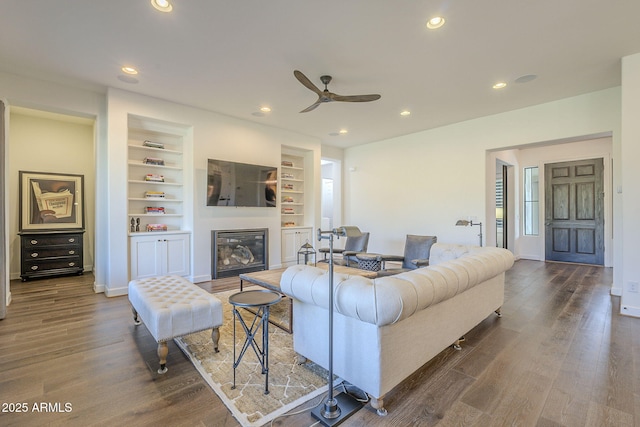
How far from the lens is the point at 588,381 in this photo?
2.06 meters

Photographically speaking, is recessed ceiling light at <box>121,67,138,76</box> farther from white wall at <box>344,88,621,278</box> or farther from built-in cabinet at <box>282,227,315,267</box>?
white wall at <box>344,88,621,278</box>

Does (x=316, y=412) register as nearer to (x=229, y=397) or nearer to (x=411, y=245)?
(x=229, y=397)

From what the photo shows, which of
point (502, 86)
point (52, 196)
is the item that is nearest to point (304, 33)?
point (502, 86)

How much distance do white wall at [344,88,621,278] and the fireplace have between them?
285 centimetres

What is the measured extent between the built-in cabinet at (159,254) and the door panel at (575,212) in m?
8.02

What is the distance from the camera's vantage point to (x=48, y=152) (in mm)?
5410

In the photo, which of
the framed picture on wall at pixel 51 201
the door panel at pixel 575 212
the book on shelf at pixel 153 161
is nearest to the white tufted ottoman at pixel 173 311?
the book on shelf at pixel 153 161

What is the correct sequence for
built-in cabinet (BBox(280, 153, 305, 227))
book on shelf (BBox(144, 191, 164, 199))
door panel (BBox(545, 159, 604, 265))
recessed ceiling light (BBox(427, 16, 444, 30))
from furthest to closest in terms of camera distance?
built-in cabinet (BBox(280, 153, 305, 227)), door panel (BBox(545, 159, 604, 265)), book on shelf (BBox(144, 191, 164, 199)), recessed ceiling light (BBox(427, 16, 444, 30))

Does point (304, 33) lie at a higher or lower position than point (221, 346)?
higher

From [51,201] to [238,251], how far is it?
352 cm

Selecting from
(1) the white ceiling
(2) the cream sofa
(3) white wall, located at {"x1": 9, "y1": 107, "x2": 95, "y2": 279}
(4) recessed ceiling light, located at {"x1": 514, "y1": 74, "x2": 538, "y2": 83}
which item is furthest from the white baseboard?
(3) white wall, located at {"x1": 9, "y1": 107, "x2": 95, "y2": 279}

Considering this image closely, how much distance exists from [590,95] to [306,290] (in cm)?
514

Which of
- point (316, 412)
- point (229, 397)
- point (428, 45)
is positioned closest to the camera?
point (316, 412)

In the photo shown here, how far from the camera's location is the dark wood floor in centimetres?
171
